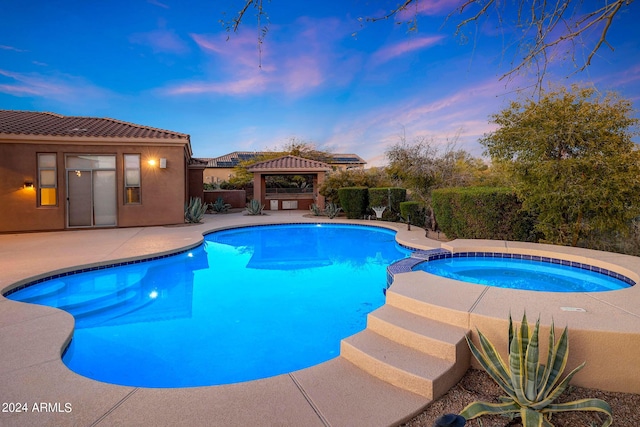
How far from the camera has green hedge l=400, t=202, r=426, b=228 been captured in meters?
15.1

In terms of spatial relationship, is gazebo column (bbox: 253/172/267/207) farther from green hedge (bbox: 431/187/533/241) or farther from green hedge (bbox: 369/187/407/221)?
green hedge (bbox: 431/187/533/241)

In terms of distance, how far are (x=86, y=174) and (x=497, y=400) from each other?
15.4 metres

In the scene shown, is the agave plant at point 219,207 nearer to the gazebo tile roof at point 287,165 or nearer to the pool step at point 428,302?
the gazebo tile roof at point 287,165

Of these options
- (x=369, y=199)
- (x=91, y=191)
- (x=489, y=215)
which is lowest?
(x=489, y=215)

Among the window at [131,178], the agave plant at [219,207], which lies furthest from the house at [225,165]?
the window at [131,178]

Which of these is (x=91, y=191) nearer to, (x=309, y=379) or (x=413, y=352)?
(x=309, y=379)

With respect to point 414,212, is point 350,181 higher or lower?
higher

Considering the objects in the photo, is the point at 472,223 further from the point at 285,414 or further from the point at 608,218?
the point at 285,414

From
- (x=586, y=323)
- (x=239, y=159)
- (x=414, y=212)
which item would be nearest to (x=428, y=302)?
(x=586, y=323)

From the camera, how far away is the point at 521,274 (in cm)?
732

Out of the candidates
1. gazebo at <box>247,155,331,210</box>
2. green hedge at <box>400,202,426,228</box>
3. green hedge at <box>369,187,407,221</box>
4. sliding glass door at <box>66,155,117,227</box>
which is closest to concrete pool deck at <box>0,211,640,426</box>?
sliding glass door at <box>66,155,117,227</box>

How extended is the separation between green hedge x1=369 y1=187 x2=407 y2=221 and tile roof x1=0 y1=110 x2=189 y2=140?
30.4 feet

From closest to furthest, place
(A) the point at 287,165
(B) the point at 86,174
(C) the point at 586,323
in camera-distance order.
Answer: (C) the point at 586,323 < (B) the point at 86,174 < (A) the point at 287,165

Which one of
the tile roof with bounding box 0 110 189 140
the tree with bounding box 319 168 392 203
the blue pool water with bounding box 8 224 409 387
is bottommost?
the blue pool water with bounding box 8 224 409 387
